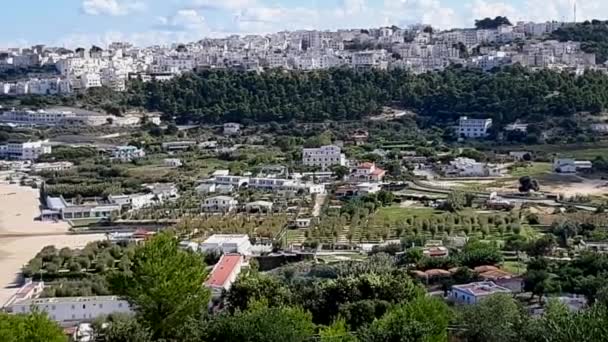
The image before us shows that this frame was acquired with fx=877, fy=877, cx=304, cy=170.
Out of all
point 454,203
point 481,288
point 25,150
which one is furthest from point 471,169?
point 25,150

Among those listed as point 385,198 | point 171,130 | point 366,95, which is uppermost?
point 366,95

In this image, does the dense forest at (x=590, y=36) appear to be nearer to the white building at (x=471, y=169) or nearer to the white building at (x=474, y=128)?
the white building at (x=474, y=128)

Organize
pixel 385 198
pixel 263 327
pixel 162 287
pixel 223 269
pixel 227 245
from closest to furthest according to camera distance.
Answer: pixel 263 327, pixel 162 287, pixel 223 269, pixel 227 245, pixel 385 198

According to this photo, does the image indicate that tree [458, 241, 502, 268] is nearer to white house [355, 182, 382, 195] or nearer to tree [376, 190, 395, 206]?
tree [376, 190, 395, 206]

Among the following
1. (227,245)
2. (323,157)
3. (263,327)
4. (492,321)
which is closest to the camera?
(263,327)

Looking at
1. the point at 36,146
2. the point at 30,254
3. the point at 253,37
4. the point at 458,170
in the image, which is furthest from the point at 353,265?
the point at 253,37

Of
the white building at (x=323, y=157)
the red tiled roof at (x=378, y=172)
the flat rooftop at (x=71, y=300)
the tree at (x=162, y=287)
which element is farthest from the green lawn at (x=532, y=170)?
the tree at (x=162, y=287)

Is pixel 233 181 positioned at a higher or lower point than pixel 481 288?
higher

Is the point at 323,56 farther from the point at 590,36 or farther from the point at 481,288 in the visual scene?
the point at 481,288
